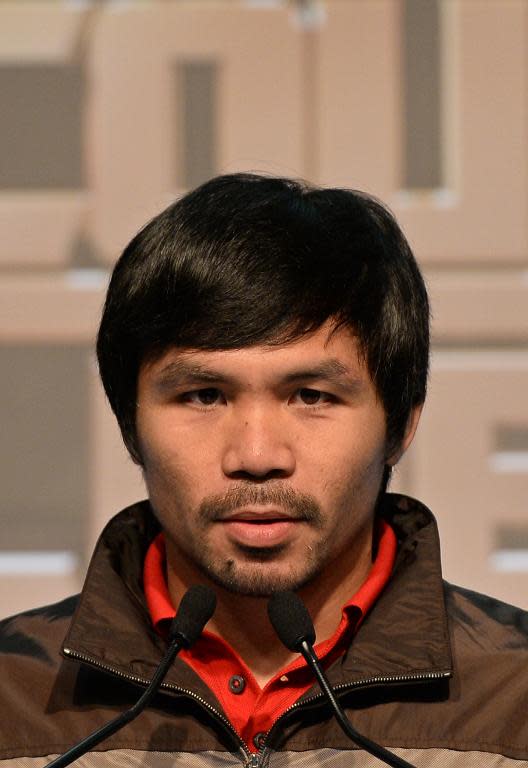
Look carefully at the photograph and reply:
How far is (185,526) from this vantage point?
200 centimetres

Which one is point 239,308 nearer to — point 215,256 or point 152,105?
point 215,256

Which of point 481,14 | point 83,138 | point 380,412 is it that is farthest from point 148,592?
point 481,14

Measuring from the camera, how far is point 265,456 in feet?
6.24

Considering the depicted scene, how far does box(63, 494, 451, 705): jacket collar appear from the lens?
1.93 metres

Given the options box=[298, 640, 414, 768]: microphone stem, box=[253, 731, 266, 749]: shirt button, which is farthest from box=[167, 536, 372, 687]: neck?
box=[298, 640, 414, 768]: microphone stem

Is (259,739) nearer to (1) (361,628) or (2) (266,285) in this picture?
(1) (361,628)

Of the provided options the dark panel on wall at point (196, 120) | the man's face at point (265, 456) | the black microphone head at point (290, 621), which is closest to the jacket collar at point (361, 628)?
the man's face at point (265, 456)

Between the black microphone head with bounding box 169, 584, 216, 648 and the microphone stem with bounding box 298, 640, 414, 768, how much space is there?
4.9 inches

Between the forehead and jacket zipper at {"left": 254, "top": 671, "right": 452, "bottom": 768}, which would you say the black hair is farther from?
jacket zipper at {"left": 254, "top": 671, "right": 452, "bottom": 768}

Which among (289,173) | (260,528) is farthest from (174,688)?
(289,173)

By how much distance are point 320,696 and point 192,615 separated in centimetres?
25

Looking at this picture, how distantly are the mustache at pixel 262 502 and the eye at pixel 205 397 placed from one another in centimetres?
13

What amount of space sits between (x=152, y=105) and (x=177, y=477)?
5.66ft

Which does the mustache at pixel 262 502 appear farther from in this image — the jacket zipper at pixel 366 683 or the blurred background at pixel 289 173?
the blurred background at pixel 289 173
